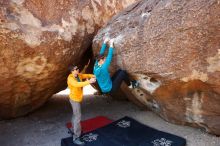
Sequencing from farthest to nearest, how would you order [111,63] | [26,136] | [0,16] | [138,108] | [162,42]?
[138,108]
[26,136]
[111,63]
[0,16]
[162,42]

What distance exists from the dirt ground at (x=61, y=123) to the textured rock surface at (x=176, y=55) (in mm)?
210

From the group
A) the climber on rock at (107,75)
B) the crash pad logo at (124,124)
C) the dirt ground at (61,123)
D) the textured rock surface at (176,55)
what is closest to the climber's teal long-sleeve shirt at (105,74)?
the climber on rock at (107,75)

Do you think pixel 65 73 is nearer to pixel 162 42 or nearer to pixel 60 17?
pixel 60 17

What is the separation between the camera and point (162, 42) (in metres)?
5.42

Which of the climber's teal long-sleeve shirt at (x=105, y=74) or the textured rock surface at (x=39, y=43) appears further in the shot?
the textured rock surface at (x=39, y=43)

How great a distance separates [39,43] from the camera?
6305 mm

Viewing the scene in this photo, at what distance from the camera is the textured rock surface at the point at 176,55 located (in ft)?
16.5

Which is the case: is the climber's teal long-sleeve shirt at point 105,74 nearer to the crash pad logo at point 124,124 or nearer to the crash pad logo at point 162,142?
the crash pad logo at point 124,124

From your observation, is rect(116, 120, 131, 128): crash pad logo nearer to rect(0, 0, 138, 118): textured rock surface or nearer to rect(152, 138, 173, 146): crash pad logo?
rect(152, 138, 173, 146): crash pad logo

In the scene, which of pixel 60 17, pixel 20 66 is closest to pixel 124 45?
pixel 60 17

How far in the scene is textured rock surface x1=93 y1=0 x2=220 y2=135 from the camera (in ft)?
16.5

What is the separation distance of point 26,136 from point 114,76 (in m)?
2.32

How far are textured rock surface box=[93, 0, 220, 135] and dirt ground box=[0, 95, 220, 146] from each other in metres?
0.21

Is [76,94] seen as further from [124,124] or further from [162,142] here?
[162,142]
